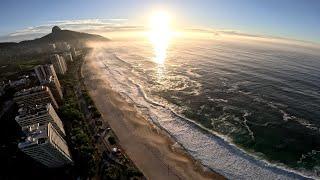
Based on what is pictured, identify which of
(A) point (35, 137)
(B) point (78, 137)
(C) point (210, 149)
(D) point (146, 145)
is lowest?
(D) point (146, 145)

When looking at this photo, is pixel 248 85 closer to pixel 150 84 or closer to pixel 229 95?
pixel 229 95

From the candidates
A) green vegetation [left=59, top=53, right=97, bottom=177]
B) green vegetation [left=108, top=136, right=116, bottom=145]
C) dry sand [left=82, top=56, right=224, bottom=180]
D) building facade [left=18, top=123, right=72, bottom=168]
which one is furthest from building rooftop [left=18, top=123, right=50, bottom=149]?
dry sand [left=82, top=56, right=224, bottom=180]

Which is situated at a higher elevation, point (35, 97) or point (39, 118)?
point (35, 97)

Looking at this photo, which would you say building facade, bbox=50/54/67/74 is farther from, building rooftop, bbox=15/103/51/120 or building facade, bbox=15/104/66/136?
building facade, bbox=15/104/66/136

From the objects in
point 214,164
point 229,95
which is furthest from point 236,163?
point 229,95

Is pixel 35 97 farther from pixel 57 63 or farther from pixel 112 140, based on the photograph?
pixel 57 63

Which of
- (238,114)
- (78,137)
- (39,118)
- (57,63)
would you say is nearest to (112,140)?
(78,137)
